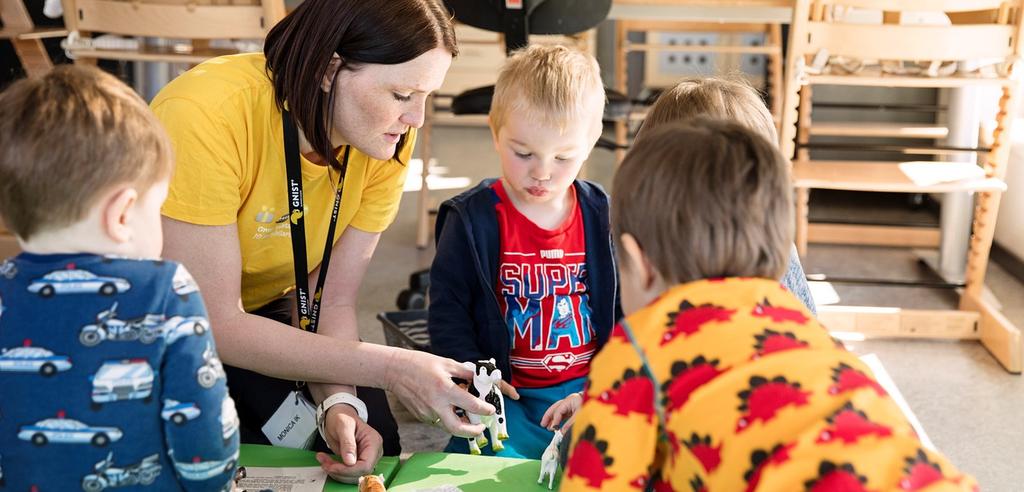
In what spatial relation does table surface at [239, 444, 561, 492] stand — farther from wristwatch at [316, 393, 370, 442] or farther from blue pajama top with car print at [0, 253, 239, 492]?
blue pajama top with car print at [0, 253, 239, 492]

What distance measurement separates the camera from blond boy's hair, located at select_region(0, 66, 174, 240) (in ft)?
3.09

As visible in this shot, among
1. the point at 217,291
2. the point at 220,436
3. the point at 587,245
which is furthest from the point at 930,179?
the point at 220,436

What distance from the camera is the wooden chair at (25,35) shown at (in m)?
3.20

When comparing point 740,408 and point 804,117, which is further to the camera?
point 804,117

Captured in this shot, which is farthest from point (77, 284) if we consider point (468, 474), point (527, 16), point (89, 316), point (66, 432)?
point (527, 16)

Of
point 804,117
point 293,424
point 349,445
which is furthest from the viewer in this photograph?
point 804,117

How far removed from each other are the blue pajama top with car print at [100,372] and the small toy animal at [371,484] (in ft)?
0.92

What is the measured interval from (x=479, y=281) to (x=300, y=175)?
0.34 m

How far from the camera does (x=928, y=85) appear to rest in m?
2.65

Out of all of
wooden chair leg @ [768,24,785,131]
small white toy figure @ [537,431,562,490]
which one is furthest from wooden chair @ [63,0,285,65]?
wooden chair leg @ [768,24,785,131]

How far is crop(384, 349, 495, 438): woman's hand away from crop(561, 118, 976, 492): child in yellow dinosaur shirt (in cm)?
40

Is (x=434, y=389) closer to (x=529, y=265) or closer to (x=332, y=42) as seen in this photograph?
(x=529, y=265)

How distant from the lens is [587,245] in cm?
169

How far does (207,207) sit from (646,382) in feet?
2.45
